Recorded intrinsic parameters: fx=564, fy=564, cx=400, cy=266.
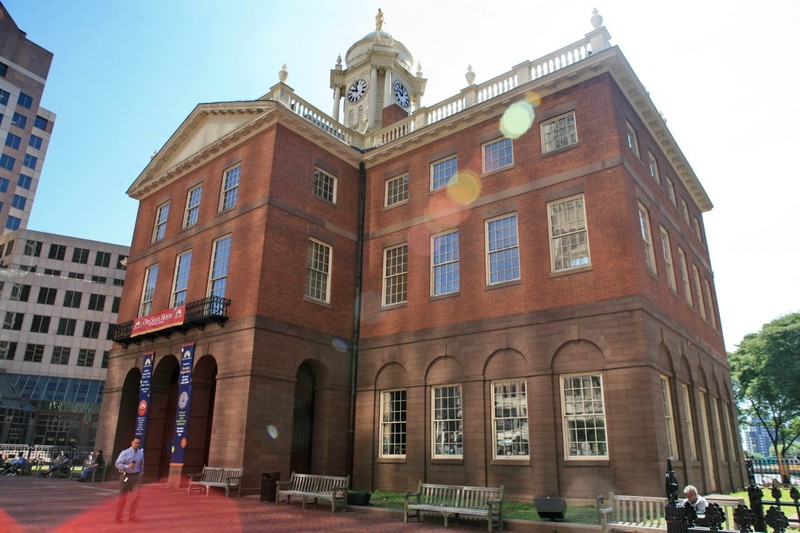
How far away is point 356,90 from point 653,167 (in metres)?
20.2

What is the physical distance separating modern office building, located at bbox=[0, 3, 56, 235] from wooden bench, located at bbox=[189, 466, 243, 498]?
6749 cm

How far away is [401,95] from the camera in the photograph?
36.1 m

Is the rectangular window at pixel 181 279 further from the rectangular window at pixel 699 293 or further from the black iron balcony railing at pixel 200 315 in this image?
the rectangular window at pixel 699 293

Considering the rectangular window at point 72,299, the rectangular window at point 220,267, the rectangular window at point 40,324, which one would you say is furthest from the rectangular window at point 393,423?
the rectangular window at point 72,299

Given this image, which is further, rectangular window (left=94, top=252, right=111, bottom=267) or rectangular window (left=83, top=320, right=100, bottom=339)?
rectangular window (left=94, top=252, right=111, bottom=267)

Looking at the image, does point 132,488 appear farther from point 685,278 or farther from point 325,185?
point 685,278

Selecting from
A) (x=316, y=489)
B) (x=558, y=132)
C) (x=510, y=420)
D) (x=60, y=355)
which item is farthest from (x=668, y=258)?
(x=60, y=355)

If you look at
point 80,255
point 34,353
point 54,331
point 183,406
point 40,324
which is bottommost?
point 183,406

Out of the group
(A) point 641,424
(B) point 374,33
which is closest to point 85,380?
(B) point 374,33

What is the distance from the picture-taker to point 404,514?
47.1 ft

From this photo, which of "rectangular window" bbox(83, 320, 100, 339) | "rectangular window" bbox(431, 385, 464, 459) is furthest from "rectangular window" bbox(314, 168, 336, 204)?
"rectangular window" bbox(83, 320, 100, 339)

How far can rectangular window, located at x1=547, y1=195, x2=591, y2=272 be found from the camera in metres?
17.9

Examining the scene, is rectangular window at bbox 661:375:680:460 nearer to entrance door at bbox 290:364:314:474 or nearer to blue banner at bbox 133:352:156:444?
entrance door at bbox 290:364:314:474

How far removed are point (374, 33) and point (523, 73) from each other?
63.2 ft
